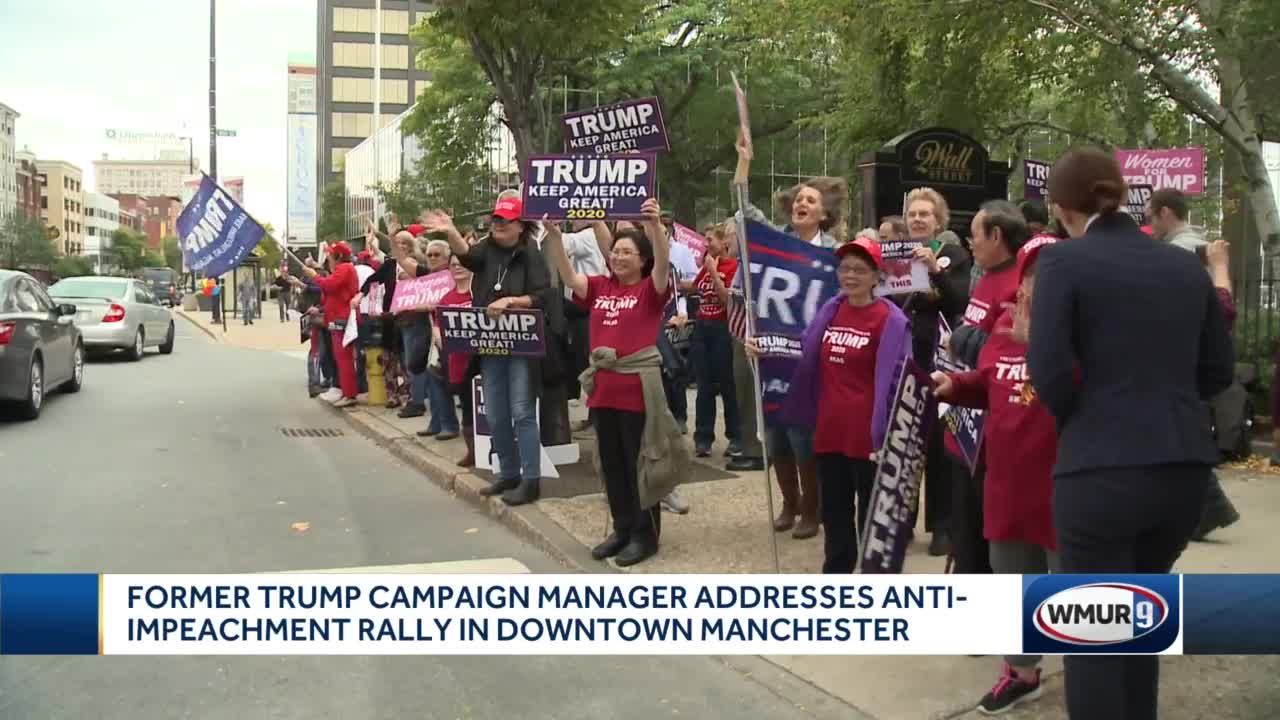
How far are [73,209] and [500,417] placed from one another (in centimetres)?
15366

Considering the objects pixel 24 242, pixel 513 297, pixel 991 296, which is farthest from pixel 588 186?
pixel 24 242

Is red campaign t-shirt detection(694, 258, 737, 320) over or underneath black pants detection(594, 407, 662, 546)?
over

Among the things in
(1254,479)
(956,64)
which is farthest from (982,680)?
(956,64)

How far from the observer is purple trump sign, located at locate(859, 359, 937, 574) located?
4578 mm

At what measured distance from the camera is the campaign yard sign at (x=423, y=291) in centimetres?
995

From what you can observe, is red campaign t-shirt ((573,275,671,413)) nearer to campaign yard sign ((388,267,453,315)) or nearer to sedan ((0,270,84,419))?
campaign yard sign ((388,267,453,315))

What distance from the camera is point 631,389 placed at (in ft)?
20.1

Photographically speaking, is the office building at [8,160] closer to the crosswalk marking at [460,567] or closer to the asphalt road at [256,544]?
the asphalt road at [256,544]

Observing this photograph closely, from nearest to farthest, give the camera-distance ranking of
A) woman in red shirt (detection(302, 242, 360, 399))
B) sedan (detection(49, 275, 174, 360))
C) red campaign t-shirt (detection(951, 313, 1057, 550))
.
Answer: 1. red campaign t-shirt (detection(951, 313, 1057, 550))
2. woman in red shirt (detection(302, 242, 360, 399))
3. sedan (detection(49, 275, 174, 360))

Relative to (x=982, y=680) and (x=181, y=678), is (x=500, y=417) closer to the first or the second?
(x=181, y=678)

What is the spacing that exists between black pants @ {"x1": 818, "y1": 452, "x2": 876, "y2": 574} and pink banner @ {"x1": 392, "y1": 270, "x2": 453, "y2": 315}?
524 cm

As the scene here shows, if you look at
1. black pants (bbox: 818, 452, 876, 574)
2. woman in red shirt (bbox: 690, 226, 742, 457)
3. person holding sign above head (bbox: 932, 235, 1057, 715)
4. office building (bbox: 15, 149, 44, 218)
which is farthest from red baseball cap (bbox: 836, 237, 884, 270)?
office building (bbox: 15, 149, 44, 218)

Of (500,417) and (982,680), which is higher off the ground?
(500,417)

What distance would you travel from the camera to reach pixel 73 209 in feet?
469
